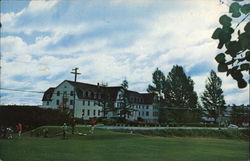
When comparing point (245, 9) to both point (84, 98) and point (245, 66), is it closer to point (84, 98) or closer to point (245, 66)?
point (245, 66)

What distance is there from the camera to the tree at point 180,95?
47.0 metres

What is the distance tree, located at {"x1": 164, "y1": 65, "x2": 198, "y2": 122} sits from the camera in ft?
154

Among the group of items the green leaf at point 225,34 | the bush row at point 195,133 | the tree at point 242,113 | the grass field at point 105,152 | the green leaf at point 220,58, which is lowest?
the grass field at point 105,152

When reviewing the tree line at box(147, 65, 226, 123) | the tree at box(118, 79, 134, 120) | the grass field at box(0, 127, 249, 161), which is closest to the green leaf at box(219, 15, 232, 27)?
the grass field at box(0, 127, 249, 161)

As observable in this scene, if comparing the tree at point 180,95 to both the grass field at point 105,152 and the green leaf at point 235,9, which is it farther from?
the green leaf at point 235,9

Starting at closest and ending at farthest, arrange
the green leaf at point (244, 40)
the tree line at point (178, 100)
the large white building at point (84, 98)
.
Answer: the green leaf at point (244, 40) < the large white building at point (84, 98) < the tree line at point (178, 100)

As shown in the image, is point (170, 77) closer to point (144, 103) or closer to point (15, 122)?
point (144, 103)

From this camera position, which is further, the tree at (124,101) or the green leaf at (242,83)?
the tree at (124,101)

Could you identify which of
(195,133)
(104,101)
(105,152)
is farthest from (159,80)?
(105,152)

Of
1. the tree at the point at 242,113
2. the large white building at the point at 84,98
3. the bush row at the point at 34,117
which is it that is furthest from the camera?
the large white building at the point at 84,98

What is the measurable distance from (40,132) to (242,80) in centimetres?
2495

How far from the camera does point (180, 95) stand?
48.9 m

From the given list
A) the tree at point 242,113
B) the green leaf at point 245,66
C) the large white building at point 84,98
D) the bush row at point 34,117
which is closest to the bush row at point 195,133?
the bush row at point 34,117

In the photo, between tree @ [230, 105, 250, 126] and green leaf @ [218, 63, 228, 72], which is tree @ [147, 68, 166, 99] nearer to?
tree @ [230, 105, 250, 126]
